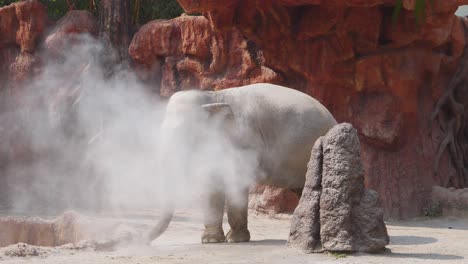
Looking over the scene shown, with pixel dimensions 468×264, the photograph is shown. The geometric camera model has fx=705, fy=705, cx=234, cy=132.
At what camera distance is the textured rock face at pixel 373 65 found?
11141 millimetres

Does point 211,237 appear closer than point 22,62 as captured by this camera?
Yes

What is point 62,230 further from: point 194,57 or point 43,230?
point 194,57

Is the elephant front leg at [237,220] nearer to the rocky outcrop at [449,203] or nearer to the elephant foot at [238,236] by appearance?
the elephant foot at [238,236]

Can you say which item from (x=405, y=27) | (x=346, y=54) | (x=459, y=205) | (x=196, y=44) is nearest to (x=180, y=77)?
(x=196, y=44)

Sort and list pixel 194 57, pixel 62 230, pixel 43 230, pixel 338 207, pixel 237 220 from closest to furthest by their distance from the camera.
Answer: pixel 338 207 < pixel 237 220 < pixel 62 230 < pixel 43 230 < pixel 194 57

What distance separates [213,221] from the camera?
7.75 metres

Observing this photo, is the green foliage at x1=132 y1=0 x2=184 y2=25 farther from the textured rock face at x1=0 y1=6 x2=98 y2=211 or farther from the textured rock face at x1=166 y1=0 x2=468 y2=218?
the textured rock face at x1=166 y1=0 x2=468 y2=218

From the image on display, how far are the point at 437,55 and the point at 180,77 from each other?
17.1 feet

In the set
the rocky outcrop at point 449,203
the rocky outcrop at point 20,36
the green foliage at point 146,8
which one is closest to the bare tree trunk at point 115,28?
the rocky outcrop at point 20,36

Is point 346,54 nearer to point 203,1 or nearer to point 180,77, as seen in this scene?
point 203,1

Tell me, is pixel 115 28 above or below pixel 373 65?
above

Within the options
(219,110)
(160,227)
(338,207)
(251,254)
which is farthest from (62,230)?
(338,207)

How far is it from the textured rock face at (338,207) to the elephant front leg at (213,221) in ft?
4.80

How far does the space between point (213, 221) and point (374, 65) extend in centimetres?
473
